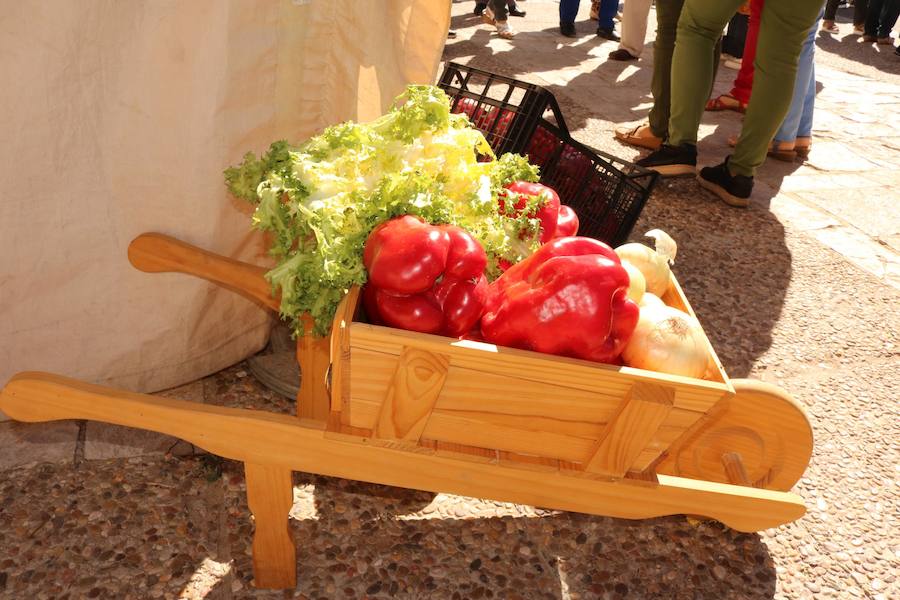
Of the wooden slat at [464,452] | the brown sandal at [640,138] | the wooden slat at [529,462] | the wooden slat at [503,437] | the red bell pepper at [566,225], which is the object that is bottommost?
the brown sandal at [640,138]

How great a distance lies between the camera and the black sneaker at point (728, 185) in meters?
4.88

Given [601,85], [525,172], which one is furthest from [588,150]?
[601,85]

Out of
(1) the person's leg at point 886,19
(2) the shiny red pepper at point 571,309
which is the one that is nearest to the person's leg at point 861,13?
(1) the person's leg at point 886,19

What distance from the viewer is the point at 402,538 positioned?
2.25 m

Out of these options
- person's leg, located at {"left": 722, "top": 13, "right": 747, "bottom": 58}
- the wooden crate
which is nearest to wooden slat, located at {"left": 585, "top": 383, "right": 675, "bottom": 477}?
the wooden crate

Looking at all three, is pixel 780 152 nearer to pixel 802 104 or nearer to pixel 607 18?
pixel 802 104

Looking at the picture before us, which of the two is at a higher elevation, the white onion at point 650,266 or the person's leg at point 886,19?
the person's leg at point 886,19

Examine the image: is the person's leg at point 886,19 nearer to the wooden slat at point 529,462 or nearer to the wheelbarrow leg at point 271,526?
the wooden slat at point 529,462

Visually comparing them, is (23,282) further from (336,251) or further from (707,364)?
(707,364)

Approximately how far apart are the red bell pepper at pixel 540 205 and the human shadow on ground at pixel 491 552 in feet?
3.13

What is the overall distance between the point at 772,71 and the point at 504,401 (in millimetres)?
3659

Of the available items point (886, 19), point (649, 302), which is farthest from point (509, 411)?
point (886, 19)

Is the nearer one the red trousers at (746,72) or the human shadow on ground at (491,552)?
the human shadow on ground at (491,552)

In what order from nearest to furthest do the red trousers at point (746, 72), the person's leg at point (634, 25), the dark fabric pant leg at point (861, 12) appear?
the red trousers at point (746, 72) → the person's leg at point (634, 25) → the dark fabric pant leg at point (861, 12)
